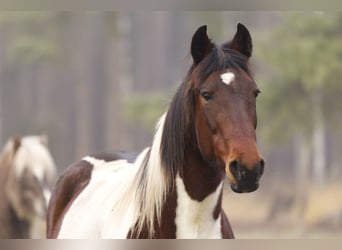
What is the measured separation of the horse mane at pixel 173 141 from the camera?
Answer: 237 cm

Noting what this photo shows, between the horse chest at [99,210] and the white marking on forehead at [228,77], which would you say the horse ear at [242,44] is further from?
the horse chest at [99,210]

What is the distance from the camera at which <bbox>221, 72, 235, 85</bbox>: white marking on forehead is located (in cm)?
231

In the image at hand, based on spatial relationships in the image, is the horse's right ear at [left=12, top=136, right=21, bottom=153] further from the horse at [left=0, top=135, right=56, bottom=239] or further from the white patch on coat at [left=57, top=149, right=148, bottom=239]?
the white patch on coat at [left=57, top=149, right=148, bottom=239]

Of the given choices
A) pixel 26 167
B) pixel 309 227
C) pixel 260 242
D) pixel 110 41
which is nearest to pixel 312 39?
pixel 309 227

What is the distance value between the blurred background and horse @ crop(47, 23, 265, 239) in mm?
7853

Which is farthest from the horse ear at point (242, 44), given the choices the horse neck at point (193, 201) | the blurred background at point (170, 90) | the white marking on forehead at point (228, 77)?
the blurred background at point (170, 90)

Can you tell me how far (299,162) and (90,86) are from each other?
4516mm

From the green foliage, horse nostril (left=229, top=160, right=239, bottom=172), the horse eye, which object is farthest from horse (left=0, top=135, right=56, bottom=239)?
the green foliage

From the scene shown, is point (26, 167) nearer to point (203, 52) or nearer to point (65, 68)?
point (203, 52)

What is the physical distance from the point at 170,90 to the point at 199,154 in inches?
457

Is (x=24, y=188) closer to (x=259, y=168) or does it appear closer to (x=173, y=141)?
(x=173, y=141)

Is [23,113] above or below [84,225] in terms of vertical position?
above

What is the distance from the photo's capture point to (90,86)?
15961mm

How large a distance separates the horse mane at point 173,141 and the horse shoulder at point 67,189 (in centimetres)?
75
